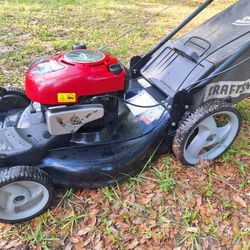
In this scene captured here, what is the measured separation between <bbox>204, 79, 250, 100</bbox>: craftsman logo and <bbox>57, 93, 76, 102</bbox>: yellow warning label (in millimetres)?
834

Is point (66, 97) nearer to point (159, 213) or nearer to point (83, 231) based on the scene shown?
point (83, 231)

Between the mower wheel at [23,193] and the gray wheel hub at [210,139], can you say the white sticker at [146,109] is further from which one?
the mower wheel at [23,193]

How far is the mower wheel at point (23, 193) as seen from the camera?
1614 mm

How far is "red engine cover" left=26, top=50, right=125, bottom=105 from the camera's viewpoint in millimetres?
1636

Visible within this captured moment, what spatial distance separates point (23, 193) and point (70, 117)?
0.43m

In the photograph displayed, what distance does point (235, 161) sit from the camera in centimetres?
220

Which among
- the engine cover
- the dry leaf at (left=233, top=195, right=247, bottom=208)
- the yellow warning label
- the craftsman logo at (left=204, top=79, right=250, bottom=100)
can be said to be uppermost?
the yellow warning label

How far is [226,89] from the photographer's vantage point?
85.0 inches

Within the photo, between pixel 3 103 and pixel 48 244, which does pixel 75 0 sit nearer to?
pixel 3 103

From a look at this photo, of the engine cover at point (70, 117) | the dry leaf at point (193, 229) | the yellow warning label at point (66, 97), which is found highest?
the yellow warning label at point (66, 97)

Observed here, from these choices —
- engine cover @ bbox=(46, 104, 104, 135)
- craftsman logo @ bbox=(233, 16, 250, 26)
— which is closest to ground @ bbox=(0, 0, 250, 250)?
engine cover @ bbox=(46, 104, 104, 135)

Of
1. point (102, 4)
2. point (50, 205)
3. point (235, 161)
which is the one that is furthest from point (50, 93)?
point (102, 4)

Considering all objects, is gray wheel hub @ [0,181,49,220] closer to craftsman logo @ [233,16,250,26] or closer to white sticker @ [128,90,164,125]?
white sticker @ [128,90,164,125]

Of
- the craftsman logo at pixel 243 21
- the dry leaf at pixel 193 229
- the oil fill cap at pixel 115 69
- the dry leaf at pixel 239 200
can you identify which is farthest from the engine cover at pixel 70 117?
the craftsman logo at pixel 243 21
